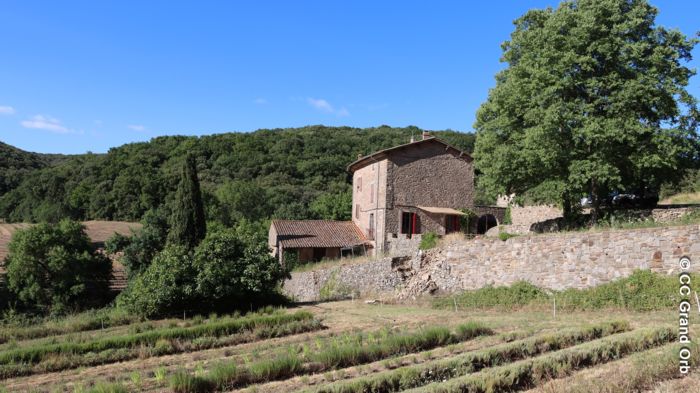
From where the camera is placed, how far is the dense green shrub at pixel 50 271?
27923 mm

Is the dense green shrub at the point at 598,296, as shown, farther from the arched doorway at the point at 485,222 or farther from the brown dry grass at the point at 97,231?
the brown dry grass at the point at 97,231

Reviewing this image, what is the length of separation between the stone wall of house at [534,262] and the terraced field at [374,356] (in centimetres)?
217

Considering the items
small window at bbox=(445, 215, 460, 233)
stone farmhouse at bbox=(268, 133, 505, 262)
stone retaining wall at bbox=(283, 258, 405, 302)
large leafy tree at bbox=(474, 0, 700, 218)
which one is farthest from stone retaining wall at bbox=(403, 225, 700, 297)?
small window at bbox=(445, 215, 460, 233)

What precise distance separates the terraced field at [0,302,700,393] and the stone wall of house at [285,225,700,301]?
7.11 feet

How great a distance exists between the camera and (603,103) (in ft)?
62.6

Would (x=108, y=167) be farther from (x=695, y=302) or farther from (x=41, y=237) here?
(x=695, y=302)

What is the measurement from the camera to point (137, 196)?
6488 centimetres

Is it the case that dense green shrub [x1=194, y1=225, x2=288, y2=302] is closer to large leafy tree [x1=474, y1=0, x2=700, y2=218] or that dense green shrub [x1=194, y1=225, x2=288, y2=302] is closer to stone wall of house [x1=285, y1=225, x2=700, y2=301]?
stone wall of house [x1=285, y1=225, x2=700, y2=301]

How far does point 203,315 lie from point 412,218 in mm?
16246

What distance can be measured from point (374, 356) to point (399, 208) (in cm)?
2210

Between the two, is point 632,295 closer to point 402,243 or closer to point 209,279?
point 209,279

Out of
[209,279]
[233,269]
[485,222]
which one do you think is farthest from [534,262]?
[485,222]

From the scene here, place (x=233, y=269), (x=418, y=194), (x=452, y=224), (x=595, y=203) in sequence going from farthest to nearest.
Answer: (x=452, y=224), (x=418, y=194), (x=233, y=269), (x=595, y=203)

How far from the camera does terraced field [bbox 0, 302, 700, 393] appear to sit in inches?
285
